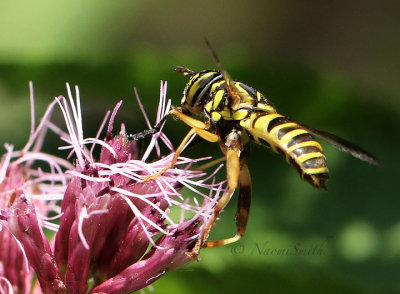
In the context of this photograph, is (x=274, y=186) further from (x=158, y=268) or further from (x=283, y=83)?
(x=158, y=268)

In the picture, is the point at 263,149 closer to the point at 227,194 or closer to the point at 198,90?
the point at 198,90

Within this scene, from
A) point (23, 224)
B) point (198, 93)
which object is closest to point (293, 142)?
point (198, 93)

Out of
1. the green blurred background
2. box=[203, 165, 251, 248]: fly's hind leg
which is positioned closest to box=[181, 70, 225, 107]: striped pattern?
box=[203, 165, 251, 248]: fly's hind leg

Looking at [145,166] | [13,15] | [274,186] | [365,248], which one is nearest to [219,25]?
[13,15]

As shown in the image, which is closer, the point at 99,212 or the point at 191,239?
the point at 99,212

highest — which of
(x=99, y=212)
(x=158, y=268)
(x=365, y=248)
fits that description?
(x=99, y=212)

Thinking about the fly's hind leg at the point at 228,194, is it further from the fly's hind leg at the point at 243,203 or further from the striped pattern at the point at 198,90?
the striped pattern at the point at 198,90

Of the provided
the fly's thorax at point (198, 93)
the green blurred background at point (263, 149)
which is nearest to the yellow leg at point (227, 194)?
the fly's thorax at point (198, 93)
